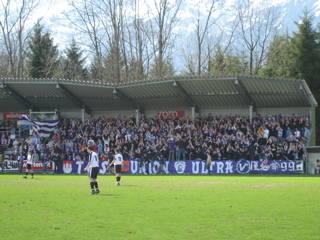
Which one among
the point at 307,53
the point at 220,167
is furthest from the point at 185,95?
the point at 307,53

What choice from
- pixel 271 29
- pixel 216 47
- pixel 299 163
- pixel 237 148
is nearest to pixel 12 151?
pixel 237 148

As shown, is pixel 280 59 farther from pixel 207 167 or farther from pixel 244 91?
pixel 207 167

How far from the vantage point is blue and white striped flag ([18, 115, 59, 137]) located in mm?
46594

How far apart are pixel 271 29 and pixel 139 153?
33.4 meters

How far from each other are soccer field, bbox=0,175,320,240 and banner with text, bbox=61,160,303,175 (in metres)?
15.5

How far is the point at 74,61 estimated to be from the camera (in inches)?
2758

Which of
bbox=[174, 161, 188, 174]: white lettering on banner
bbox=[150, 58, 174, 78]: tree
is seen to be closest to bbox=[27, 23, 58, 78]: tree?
bbox=[150, 58, 174, 78]: tree

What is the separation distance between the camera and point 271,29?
67.8 m

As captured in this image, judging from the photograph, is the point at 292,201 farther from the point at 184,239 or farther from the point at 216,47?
the point at 216,47

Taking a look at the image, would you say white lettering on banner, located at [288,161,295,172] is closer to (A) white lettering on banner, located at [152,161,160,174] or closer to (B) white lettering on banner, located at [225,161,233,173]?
(B) white lettering on banner, located at [225,161,233,173]

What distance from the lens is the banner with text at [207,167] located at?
36688 mm

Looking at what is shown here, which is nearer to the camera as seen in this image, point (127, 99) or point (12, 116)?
point (127, 99)

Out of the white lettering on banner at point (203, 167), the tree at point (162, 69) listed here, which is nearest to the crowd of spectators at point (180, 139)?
the white lettering on banner at point (203, 167)

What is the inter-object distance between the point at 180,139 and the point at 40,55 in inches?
1185
